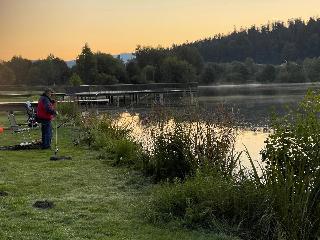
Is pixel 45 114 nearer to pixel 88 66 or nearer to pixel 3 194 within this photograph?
pixel 3 194

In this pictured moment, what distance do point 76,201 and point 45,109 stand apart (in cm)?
742

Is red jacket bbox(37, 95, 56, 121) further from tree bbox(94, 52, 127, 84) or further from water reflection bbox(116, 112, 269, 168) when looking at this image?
tree bbox(94, 52, 127, 84)

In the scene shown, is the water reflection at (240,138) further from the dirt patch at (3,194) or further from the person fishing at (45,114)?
the dirt patch at (3,194)

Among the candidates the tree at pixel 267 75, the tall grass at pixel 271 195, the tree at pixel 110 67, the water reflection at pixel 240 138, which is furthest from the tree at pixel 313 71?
the tall grass at pixel 271 195

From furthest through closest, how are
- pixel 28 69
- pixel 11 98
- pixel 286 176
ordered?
pixel 28 69
pixel 11 98
pixel 286 176

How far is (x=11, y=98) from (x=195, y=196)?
135 feet

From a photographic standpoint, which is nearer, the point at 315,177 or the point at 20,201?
the point at 315,177

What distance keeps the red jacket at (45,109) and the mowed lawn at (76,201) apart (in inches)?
88.3

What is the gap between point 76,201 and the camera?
8.45 metres

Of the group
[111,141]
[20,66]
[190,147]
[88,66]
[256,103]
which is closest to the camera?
[190,147]

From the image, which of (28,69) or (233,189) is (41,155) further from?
(28,69)

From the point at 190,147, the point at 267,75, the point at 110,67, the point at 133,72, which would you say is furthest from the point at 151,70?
the point at 190,147

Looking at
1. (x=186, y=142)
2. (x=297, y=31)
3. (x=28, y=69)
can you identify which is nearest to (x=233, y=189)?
(x=186, y=142)

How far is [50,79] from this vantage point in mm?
99875
